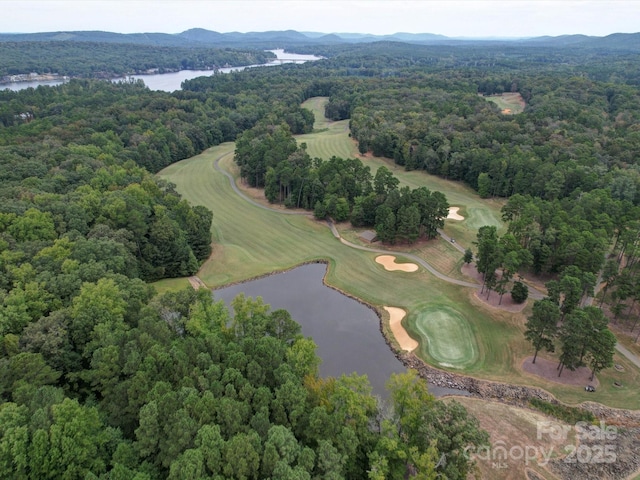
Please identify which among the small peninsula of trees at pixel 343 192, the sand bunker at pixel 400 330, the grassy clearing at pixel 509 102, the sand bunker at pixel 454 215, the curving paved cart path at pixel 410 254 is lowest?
the sand bunker at pixel 454 215

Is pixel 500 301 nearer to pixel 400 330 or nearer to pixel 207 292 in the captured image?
pixel 400 330

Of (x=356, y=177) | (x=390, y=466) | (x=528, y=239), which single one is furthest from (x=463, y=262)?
(x=390, y=466)

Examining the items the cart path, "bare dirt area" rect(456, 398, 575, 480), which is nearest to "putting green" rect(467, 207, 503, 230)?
the cart path

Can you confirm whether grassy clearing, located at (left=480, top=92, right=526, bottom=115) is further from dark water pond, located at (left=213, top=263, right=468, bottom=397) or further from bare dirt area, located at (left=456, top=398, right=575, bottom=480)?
bare dirt area, located at (left=456, top=398, right=575, bottom=480)

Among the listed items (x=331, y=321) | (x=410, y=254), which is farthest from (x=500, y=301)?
(x=331, y=321)

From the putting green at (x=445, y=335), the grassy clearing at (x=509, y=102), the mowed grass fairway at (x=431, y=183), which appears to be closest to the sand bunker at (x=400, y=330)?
the putting green at (x=445, y=335)

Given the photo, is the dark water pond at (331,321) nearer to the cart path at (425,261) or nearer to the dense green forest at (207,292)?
the dense green forest at (207,292)
